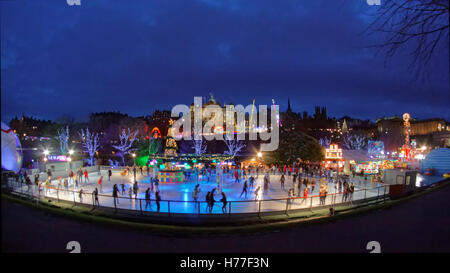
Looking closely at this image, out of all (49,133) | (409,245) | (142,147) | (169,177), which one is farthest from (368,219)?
(49,133)

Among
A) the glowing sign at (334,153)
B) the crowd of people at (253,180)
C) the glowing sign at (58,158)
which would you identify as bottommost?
the crowd of people at (253,180)

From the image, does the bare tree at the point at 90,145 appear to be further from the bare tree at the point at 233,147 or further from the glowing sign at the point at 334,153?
the glowing sign at the point at 334,153

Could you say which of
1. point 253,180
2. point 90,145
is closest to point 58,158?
point 90,145

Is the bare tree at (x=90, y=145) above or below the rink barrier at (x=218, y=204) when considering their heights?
above

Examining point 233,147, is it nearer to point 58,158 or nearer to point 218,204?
point 58,158

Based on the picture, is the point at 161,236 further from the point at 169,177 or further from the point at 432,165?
the point at 432,165

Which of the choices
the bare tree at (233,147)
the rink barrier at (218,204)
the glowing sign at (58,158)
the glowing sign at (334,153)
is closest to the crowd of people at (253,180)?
the rink barrier at (218,204)

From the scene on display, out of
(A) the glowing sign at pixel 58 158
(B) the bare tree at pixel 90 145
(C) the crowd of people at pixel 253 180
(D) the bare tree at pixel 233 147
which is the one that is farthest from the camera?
(D) the bare tree at pixel 233 147

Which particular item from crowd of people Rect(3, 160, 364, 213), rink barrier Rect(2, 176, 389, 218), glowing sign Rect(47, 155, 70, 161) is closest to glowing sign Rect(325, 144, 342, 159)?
crowd of people Rect(3, 160, 364, 213)

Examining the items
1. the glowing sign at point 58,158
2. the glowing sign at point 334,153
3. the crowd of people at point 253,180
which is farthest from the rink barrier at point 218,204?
the glowing sign at point 58,158

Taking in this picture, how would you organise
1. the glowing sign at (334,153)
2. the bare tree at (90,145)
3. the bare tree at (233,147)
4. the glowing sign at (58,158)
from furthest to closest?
1. the bare tree at (233,147)
2. the bare tree at (90,145)
3. the glowing sign at (58,158)
4. the glowing sign at (334,153)

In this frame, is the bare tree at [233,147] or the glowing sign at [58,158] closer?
the glowing sign at [58,158]
